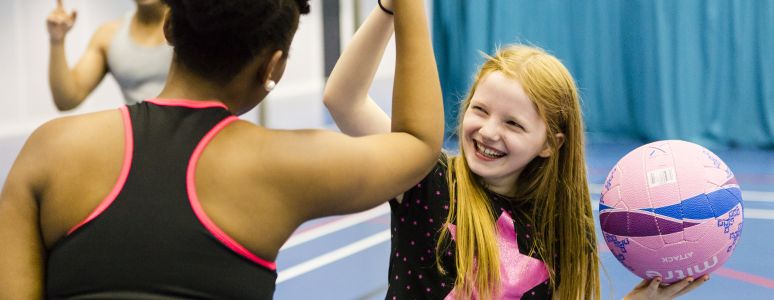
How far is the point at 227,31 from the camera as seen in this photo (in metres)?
1.12

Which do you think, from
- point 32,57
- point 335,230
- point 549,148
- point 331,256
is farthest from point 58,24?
point 335,230

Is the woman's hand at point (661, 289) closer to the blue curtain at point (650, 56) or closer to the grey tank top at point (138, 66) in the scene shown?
the grey tank top at point (138, 66)

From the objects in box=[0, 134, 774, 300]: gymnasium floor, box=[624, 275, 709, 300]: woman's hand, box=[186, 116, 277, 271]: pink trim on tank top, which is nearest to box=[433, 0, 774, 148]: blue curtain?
box=[0, 134, 774, 300]: gymnasium floor

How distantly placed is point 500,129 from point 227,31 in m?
0.92

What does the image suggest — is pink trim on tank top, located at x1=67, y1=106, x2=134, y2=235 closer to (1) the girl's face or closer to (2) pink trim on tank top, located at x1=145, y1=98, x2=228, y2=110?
(2) pink trim on tank top, located at x1=145, y1=98, x2=228, y2=110

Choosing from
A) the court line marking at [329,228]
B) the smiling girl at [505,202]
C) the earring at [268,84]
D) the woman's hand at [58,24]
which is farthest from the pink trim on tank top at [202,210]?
the court line marking at [329,228]

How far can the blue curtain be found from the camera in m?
7.70

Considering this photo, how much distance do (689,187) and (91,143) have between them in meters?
1.31

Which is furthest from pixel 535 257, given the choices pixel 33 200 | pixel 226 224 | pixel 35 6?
pixel 35 6

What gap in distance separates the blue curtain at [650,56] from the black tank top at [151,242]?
276 inches

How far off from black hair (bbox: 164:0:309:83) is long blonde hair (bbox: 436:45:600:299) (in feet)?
2.72

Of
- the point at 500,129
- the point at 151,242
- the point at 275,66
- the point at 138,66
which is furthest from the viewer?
the point at 138,66

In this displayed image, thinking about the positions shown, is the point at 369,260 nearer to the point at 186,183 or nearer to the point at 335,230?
the point at 335,230

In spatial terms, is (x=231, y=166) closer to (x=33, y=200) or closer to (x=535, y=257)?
(x=33, y=200)
